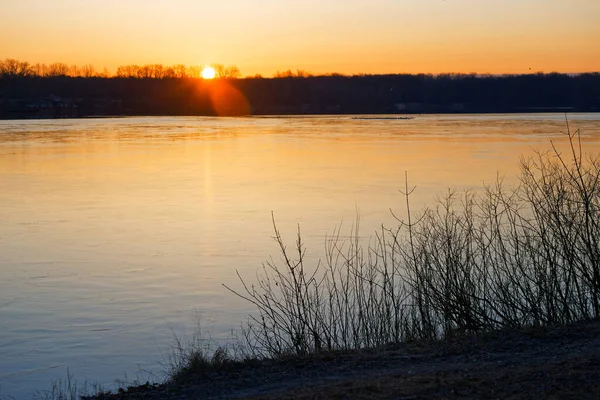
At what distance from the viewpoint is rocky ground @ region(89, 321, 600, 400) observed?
16.1 ft

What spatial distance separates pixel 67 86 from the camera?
366ft

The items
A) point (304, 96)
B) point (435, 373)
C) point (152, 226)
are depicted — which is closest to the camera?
point (435, 373)

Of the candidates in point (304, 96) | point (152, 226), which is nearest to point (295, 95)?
point (304, 96)

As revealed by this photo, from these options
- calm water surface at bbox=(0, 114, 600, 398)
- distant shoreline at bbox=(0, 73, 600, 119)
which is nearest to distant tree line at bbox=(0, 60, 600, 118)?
distant shoreline at bbox=(0, 73, 600, 119)

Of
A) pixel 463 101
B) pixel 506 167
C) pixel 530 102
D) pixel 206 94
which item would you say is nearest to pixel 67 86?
pixel 206 94

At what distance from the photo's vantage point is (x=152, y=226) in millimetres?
13984

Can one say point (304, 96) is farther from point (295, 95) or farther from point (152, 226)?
point (152, 226)

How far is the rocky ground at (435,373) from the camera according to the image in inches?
193

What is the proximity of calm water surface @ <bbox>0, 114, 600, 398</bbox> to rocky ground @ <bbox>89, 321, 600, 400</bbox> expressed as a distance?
143 centimetres

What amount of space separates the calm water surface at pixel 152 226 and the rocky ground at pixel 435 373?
1434mm

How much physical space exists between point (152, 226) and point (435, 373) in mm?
9309

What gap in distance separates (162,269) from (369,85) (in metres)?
109

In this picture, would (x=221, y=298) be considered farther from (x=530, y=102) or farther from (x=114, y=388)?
(x=530, y=102)

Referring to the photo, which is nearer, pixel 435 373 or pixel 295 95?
pixel 435 373
